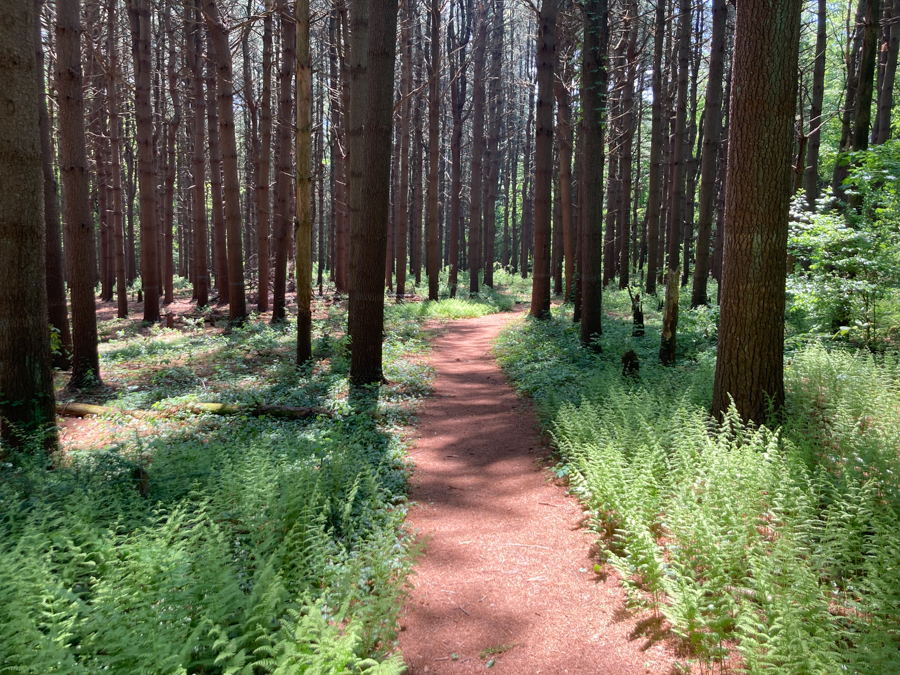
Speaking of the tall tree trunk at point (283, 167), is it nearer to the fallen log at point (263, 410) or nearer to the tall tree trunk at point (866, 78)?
the fallen log at point (263, 410)

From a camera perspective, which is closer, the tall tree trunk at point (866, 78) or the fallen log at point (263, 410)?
the fallen log at point (263, 410)

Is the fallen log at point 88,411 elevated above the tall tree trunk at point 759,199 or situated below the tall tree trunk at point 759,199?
below

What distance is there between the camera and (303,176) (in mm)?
10258

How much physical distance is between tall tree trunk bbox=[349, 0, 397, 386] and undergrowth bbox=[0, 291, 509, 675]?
77cm

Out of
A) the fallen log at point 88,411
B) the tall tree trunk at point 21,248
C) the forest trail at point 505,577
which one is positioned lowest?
the forest trail at point 505,577

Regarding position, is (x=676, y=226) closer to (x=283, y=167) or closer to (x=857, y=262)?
(x=857, y=262)

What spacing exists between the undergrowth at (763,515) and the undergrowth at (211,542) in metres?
1.73

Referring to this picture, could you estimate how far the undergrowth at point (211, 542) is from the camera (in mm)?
2658

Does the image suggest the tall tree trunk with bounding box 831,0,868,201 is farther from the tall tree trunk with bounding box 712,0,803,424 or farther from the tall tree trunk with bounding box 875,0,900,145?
the tall tree trunk with bounding box 712,0,803,424

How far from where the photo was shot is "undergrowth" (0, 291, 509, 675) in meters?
2.66

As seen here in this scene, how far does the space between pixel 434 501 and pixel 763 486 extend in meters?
2.93

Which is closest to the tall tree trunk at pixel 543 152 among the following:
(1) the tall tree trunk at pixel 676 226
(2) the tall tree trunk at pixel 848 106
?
(1) the tall tree trunk at pixel 676 226

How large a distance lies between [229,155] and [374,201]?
7.68m

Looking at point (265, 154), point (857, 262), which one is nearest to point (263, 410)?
point (857, 262)
